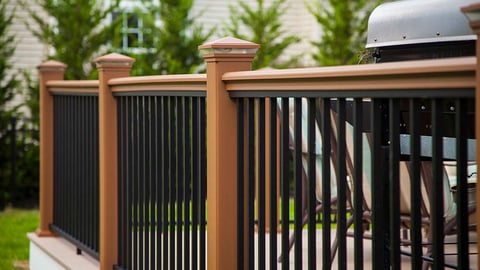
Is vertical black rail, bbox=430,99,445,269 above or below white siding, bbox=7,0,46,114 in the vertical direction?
below

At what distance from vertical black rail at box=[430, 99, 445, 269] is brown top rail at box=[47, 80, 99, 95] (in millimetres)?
3758

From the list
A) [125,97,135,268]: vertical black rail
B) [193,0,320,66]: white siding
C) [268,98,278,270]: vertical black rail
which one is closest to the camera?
[268,98,278,270]: vertical black rail

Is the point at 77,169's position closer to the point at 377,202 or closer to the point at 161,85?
the point at 161,85

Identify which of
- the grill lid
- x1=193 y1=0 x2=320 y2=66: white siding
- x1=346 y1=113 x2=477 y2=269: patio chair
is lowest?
x1=346 y1=113 x2=477 y2=269: patio chair

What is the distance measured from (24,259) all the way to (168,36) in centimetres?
529

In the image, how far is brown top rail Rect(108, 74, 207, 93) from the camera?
4215mm

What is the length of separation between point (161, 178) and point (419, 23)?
1.65m

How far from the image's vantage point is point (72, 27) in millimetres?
13000

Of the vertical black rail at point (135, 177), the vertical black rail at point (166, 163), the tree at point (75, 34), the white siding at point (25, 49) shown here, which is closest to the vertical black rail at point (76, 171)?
the vertical black rail at point (135, 177)

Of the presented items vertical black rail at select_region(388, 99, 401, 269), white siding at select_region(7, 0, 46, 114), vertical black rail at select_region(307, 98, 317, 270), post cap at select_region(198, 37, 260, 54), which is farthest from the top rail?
white siding at select_region(7, 0, 46, 114)

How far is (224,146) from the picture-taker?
12.9 feet

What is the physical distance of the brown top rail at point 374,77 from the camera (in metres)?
2.50

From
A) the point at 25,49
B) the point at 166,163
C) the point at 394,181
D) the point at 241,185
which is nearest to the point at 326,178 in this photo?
the point at 394,181

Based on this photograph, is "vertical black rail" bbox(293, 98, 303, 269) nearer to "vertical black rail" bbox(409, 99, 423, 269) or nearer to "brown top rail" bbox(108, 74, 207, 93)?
"vertical black rail" bbox(409, 99, 423, 269)
